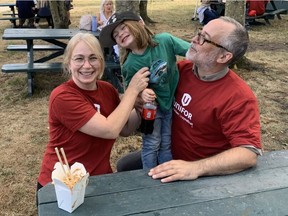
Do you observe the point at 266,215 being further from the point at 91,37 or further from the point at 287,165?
the point at 91,37

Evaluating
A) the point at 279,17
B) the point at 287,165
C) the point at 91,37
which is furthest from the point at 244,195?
the point at 279,17

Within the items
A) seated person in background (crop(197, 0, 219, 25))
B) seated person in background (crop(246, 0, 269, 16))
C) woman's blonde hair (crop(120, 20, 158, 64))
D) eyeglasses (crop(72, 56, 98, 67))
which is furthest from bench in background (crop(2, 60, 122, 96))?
seated person in background (crop(246, 0, 269, 16))

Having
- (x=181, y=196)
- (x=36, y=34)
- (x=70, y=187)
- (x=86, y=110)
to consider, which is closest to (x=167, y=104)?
(x=86, y=110)

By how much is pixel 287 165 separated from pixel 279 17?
12.1 m

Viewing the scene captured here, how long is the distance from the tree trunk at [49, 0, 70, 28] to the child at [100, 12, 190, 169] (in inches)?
275

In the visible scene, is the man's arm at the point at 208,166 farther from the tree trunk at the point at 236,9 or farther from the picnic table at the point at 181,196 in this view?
the tree trunk at the point at 236,9

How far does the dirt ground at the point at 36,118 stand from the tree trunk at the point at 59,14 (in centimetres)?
142

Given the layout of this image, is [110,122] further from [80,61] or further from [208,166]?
[208,166]

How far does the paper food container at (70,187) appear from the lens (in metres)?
1.40

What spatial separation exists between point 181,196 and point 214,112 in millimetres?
605

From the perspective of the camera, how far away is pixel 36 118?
16.0ft

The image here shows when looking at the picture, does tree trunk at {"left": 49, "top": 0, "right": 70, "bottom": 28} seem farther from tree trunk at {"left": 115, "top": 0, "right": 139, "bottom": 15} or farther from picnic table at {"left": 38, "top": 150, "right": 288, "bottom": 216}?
picnic table at {"left": 38, "top": 150, "right": 288, "bottom": 216}

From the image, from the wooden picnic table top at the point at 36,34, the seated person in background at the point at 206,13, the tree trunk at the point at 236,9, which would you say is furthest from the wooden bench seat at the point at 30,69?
the seated person in background at the point at 206,13

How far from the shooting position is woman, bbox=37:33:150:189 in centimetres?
190
